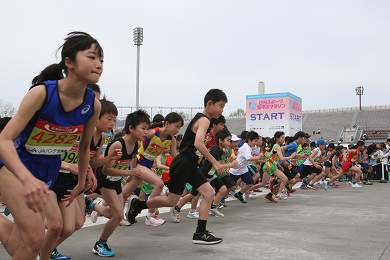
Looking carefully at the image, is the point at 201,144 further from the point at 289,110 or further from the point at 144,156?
the point at 289,110

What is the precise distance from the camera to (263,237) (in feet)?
18.8

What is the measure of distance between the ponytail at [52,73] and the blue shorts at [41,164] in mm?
580

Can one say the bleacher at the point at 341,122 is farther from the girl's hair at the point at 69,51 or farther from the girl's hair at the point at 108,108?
the girl's hair at the point at 69,51

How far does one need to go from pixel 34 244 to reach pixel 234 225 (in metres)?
4.47

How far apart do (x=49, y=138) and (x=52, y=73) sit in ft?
1.74

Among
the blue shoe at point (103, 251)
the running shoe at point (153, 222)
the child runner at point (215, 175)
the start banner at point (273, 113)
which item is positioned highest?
the start banner at point (273, 113)

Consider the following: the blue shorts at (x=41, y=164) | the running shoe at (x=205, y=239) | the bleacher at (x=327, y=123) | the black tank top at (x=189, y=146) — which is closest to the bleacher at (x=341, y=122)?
the bleacher at (x=327, y=123)

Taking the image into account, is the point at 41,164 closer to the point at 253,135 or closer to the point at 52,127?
the point at 52,127

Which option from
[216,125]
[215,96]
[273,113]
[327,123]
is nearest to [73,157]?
[215,96]

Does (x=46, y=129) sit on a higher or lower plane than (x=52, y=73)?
lower

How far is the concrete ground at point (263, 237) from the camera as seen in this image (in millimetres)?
4754

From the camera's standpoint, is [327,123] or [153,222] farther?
[327,123]

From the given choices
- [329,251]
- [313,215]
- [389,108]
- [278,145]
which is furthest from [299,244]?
[389,108]

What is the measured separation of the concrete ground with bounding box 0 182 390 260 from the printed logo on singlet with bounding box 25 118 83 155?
6.28 ft
